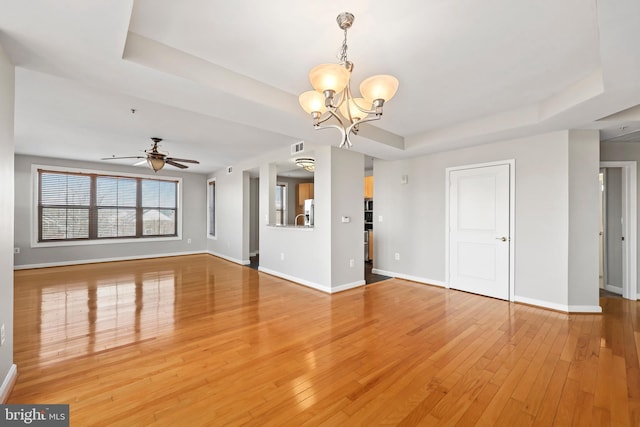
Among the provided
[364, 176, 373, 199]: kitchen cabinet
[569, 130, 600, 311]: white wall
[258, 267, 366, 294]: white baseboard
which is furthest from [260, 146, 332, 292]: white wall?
[569, 130, 600, 311]: white wall

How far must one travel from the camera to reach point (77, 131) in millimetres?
4273

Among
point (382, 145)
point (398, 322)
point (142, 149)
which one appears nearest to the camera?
point (398, 322)

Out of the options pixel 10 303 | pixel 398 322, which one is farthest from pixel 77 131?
pixel 398 322

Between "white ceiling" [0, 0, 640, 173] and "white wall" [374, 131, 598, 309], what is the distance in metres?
0.37

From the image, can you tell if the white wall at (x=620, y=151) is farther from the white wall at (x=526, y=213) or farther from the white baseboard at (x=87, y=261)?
the white baseboard at (x=87, y=261)

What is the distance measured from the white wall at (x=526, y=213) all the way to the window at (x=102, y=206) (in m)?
6.80

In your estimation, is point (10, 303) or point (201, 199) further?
point (201, 199)

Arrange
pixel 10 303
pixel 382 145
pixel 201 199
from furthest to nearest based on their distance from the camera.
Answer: pixel 201 199
pixel 382 145
pixel 10 303

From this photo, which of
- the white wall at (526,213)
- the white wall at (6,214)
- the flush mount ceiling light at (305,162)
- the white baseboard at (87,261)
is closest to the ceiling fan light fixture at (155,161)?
the flush mount ceiling light at (305,162)

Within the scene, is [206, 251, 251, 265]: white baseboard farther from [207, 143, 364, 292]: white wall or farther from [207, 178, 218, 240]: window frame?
[207, 143, 364, 292]: white wall

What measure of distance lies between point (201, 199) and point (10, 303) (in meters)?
6.76

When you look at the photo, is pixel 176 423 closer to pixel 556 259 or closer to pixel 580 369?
pixel 580 369

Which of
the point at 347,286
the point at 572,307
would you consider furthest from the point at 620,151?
the point at 347,286

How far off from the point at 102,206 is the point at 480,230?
27.7 feet
